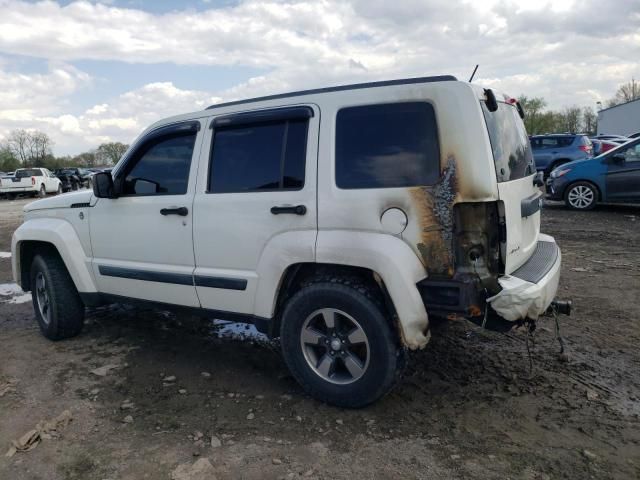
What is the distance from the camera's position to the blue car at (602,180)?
421 inches

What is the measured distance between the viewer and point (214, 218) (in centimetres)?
373

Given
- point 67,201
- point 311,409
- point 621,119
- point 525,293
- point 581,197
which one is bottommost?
point 311,409

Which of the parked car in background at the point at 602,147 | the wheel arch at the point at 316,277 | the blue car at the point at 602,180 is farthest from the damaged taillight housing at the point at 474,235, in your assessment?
the parked car in background at the point at 602,147

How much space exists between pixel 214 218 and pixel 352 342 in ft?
4.25

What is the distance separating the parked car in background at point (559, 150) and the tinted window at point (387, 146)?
16089 mm

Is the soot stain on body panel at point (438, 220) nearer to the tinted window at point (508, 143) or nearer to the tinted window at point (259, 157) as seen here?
the tinted window at point (508, 143)

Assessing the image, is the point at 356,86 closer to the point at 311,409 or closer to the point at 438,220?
the point at 438,220

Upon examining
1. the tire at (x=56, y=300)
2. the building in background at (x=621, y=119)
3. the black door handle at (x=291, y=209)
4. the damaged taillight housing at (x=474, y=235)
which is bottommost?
the tire at (x=56, y=300)

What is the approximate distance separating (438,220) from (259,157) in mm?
1342

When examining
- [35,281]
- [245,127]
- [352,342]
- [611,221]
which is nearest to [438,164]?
[352,342]

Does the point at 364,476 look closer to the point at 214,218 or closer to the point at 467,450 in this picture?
the point at 467,450

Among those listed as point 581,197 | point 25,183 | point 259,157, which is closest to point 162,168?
point 259,157

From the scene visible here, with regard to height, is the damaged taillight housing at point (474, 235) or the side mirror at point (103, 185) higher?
the side mirror at point (103, 185)

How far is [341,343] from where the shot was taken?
10.9ft
